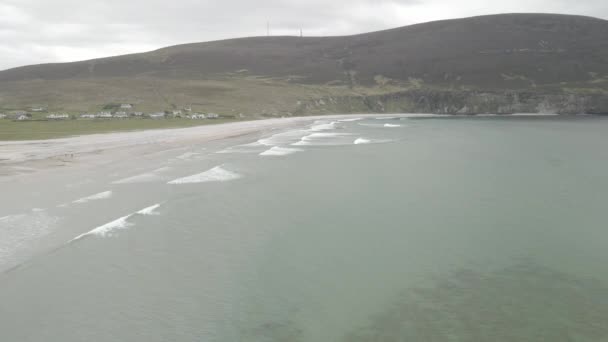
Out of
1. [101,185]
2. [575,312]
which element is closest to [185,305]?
[575,312]

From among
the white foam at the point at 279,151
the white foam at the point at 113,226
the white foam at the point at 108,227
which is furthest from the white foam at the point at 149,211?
the white foam at the point at 279,151

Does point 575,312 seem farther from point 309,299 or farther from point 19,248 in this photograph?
point 19,248

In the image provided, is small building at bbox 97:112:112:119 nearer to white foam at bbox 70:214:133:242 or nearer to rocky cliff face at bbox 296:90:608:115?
rocky cliff face at bbox 296:90:608:115

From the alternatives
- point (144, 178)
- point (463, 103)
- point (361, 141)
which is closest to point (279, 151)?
point (361, 141)

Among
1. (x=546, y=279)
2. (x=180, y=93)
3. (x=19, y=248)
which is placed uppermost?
(x=180, y=93)

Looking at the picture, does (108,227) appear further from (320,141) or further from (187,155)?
(320,141)

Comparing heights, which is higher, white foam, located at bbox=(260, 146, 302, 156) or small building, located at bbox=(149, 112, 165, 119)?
small building, located at bbox=(149, 112, 165, 119)

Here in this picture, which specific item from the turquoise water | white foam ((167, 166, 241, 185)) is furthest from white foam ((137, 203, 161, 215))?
white foam ((167, 166, 241, 185))
